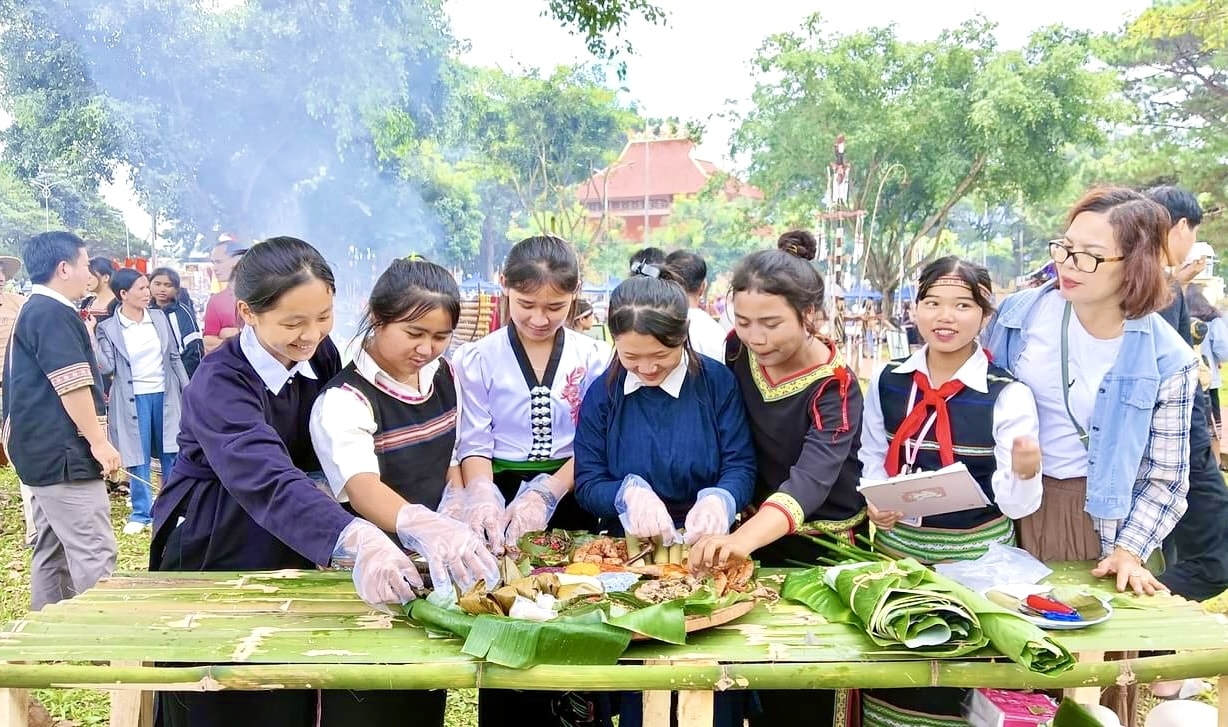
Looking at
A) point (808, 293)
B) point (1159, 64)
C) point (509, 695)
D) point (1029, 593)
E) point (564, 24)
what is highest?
point (1159, 64)

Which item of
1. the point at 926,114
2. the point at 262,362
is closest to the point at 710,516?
the point at 262,362

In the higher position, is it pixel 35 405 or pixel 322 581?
pixel 35 405

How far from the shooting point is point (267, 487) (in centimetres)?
173

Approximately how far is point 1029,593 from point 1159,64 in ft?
64.6

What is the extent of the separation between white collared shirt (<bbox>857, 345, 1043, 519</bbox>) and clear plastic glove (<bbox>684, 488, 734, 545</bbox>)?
43 cm

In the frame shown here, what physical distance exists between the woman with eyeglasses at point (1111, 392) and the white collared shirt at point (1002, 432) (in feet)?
0.37

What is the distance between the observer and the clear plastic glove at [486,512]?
204 cm

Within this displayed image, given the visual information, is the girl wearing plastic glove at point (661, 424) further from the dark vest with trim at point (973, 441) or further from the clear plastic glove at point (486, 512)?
the dark vest with trim at point (973, 441)

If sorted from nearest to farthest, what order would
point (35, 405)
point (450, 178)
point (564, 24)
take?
1. point (35, 405)
2. point (564, 24)
3. point (450, 178)

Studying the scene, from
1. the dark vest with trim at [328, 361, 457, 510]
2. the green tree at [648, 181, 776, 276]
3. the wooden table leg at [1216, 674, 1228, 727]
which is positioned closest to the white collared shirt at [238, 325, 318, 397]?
the dark vest with trim at [328, 361, 457, 510]

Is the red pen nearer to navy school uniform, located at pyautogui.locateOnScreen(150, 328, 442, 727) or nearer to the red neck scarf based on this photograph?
the red neck scarf

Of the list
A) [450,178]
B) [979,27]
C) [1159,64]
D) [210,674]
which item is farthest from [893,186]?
[210,674]

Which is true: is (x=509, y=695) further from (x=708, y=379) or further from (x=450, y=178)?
(x=450, y=178)

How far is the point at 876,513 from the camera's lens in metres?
2.12
